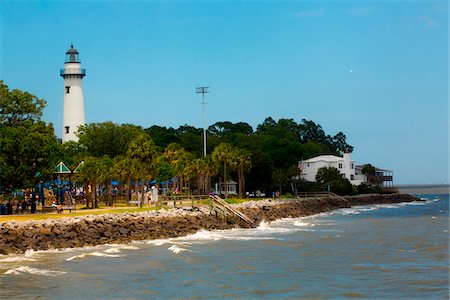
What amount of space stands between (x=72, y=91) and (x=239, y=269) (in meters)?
56.6

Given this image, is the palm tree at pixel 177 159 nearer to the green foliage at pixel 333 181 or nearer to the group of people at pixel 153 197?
the group of people at pixel 153 197

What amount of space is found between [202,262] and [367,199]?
8013 cm

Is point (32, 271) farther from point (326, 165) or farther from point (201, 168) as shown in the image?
point (326, 165)

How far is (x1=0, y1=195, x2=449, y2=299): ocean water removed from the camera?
2319 cm

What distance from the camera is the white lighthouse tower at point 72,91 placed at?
81250 millimetres

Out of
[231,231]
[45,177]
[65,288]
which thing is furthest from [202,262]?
[45,177]

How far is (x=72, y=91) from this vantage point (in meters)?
81.1

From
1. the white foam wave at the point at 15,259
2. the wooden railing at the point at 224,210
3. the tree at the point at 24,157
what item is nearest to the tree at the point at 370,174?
the wooden railing at the point at 224,210

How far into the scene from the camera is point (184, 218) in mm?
48750

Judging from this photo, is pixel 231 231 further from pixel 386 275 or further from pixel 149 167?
Answer: pixel 386 275

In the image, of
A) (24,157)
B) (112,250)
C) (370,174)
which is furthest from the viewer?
(370,174)

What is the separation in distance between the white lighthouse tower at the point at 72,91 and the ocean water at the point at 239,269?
43883mm

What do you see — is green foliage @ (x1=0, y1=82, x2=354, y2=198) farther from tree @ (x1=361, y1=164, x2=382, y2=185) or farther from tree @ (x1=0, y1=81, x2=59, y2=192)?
tree @ (x1=361, y1=164, x2=382, y2=185)

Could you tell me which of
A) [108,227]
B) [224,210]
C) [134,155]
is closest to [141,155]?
[134,155]
